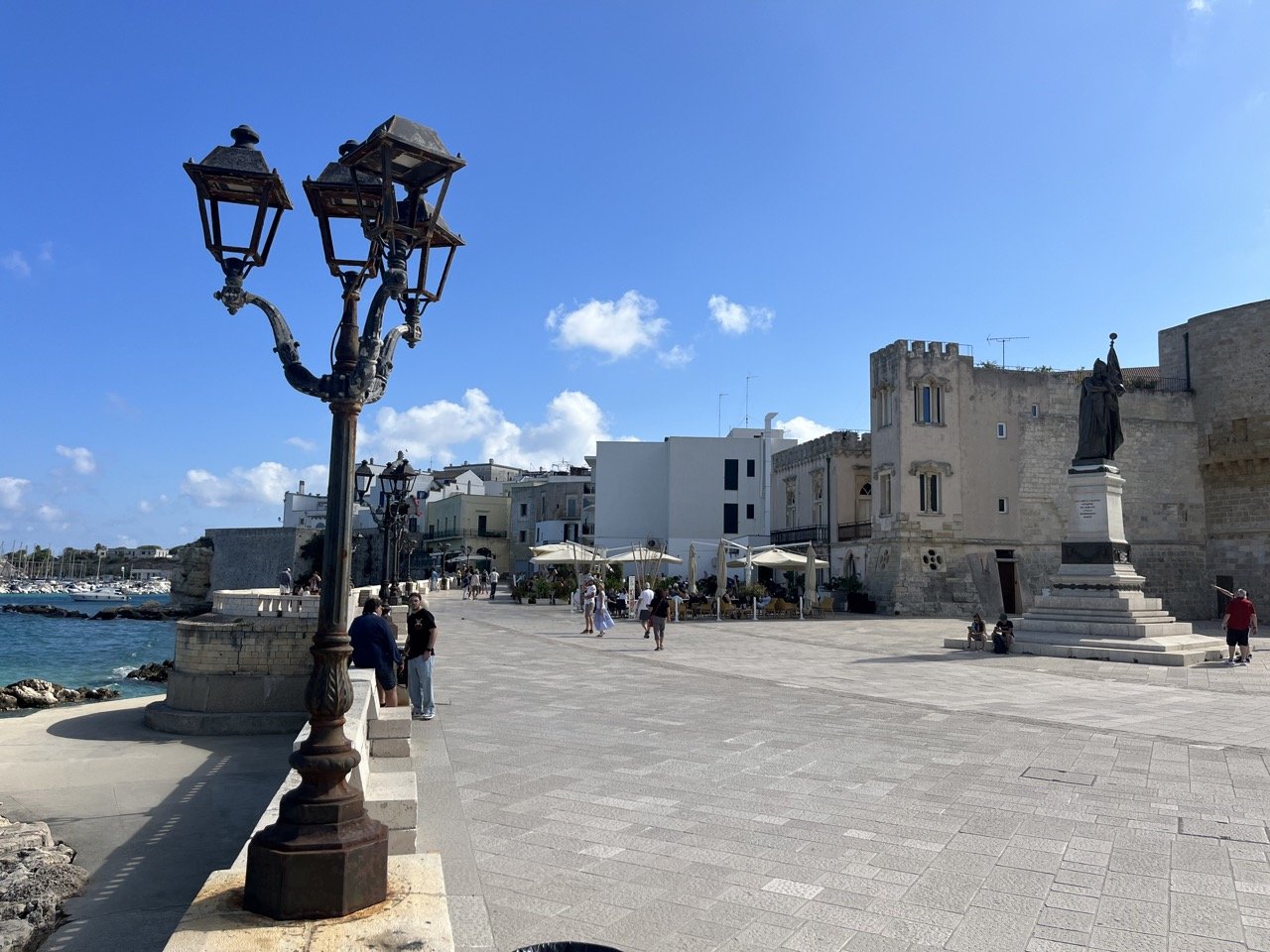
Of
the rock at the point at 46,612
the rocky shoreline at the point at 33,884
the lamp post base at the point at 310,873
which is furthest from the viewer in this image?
the rock at the point at 46,612

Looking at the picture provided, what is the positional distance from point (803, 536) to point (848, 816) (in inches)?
→ 1375

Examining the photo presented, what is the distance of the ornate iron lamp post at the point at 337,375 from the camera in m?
3.46

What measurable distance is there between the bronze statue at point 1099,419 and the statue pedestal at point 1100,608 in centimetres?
36

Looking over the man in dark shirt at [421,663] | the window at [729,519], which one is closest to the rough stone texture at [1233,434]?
the window at [729,519]

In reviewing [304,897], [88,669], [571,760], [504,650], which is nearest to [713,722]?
[571,760]

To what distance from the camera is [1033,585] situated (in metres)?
31.5

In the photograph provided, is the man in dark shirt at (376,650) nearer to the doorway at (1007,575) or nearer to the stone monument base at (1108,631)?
the stone monument base at (1108,631)

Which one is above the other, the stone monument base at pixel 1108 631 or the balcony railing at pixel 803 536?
the balcony railing at pixel 803 536

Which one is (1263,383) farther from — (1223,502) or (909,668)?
(909,668)

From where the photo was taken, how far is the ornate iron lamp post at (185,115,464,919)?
136 inches

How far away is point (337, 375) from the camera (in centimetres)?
420

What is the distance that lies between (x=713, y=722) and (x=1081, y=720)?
13.1 ft

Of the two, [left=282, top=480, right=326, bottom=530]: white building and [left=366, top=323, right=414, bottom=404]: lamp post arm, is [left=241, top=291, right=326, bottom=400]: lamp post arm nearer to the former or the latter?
[left=366, top=323, right=414, bottom=404]: lamp post arm

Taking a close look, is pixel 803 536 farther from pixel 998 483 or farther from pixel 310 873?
pixel 310 873
